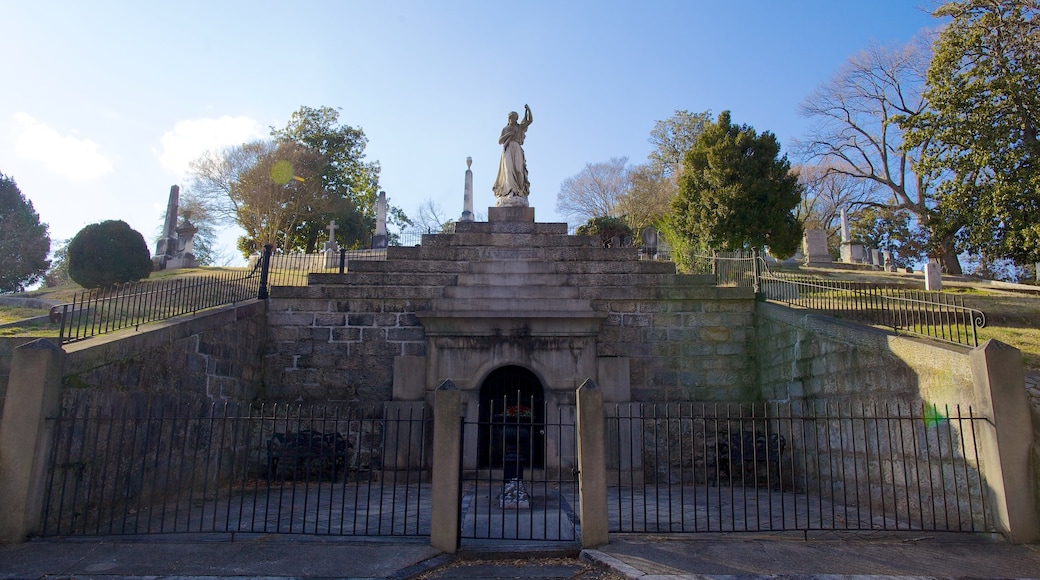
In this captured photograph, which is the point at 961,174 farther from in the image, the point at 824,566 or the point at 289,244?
the point at 289,244

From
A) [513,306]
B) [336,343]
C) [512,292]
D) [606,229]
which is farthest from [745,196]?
[336,343]

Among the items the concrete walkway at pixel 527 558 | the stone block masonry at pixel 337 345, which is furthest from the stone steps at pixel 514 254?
the concrete walkway at pixel 527 558

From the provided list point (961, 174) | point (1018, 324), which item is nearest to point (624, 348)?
point (1018, 324)

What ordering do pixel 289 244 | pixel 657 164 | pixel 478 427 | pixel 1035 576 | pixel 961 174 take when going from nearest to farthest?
pixel 1035 576 < pixel 478 427 < pixel 961 174 < pixel 289 244 < pixel 657 164

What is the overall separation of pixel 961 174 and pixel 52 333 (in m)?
22.4

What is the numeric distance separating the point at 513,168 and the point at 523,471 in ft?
24.2

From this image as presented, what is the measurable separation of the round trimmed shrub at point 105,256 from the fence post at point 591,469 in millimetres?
18787

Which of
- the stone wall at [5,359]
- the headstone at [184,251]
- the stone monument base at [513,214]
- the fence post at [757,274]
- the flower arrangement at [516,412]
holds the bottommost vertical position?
the flower arrangement at [516,412]

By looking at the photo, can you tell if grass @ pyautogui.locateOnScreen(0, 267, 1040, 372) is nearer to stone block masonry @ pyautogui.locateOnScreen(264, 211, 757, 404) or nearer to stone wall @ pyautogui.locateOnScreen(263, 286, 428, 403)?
stone wall @ pyautogui.locateOnScreen(263, 286, 428, 403)

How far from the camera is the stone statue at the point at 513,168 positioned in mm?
14859

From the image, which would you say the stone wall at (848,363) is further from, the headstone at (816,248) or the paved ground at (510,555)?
the headstone at (816,248)

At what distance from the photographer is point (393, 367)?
11836mm

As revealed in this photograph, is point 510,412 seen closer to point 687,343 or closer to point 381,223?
point 687,343

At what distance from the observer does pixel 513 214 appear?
47.0 ft
